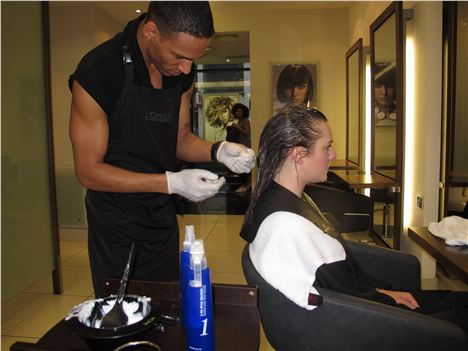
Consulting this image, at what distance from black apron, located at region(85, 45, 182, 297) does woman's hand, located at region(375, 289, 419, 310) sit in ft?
2.62

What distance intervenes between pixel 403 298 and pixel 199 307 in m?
0.91

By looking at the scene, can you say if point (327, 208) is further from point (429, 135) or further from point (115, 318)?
point (115, 318)

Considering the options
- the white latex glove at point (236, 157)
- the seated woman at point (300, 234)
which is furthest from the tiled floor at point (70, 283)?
the white latex glove at point (236, 157)

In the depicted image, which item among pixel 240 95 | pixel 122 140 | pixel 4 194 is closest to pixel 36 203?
pixel 4 194

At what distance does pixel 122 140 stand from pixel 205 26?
457 mm

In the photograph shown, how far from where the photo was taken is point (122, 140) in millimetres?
1365

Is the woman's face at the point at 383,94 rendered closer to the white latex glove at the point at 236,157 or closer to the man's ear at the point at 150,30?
the white latex glove at the point at 236,157

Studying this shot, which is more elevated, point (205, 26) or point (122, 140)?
point (205, 26)

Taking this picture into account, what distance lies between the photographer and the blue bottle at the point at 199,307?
82 cm

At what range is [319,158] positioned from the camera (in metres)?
1.39

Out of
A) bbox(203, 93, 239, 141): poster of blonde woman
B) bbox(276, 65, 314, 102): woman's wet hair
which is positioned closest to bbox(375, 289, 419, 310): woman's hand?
bbox(276, 65, 314, 102): woman's wet hair

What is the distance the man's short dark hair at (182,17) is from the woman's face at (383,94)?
2.21 meters

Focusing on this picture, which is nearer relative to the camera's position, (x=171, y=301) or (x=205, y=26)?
(x=171, y=301)

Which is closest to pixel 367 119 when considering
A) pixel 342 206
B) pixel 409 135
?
pixel 409 135
